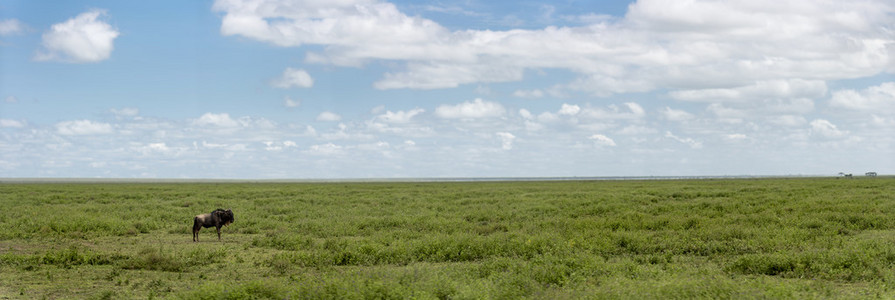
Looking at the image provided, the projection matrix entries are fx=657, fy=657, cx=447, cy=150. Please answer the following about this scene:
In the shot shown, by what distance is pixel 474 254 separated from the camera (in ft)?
59.3

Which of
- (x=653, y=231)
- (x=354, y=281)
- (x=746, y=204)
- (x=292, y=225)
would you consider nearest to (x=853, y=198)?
(x=746, y=204)

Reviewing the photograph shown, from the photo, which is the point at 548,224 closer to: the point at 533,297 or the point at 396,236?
the point at 396,236

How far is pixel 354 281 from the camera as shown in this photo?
39.0ft

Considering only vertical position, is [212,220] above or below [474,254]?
above

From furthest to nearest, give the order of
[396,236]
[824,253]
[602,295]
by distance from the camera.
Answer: [396,236], [824,253], [602,295]

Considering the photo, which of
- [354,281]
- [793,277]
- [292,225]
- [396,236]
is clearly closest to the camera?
[354,281]

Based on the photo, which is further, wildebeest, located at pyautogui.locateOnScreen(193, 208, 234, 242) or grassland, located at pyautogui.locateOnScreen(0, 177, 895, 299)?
wildebeest, located at pyautogui.locateOnScreen(193, 208, 234, 242)

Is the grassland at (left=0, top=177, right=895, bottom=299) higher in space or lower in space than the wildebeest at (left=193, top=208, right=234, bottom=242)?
lower

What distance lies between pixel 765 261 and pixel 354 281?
962 centimetres

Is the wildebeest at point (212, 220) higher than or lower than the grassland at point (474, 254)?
higher

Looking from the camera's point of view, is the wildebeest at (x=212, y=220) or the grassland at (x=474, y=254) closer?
the grassland at (x=474, y=254)

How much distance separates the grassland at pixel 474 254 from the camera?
12.0 metres

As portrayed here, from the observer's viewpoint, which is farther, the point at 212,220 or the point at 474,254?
the point at 212,220

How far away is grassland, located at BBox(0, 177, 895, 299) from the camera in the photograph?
1197cm
